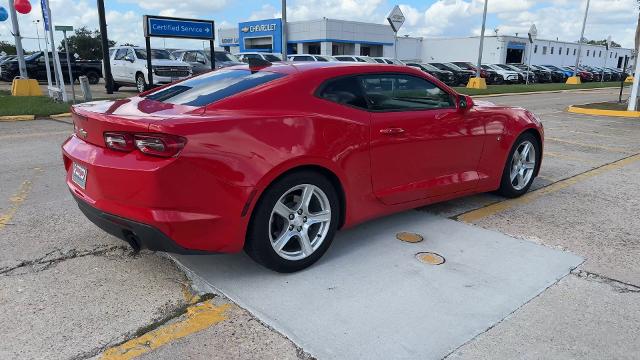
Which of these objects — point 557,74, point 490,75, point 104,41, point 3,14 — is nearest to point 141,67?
point 104,41

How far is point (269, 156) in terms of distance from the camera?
3092 mm

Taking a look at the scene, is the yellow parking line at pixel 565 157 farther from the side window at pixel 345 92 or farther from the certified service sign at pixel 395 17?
the certified service sign at pixel 395 17

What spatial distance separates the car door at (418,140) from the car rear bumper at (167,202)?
4.19 feet

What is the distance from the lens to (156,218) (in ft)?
9.45

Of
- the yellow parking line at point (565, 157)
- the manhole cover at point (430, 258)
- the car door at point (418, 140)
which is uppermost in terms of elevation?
the car door at point (418, 140)

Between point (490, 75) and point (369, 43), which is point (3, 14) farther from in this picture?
point (369, 43)

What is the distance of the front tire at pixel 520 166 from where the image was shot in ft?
17.0

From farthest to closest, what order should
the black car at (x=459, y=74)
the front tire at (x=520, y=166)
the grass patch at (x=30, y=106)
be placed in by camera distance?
the black car at (x=459, y=74), the grass patch at (x=30, y=106), the front tire at (x=520, y=166)

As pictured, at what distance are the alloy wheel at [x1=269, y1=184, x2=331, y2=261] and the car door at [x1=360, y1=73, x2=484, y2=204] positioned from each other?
0.54 m

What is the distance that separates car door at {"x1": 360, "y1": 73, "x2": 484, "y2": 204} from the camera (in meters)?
3.85

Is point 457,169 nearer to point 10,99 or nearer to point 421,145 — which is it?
point 421,145

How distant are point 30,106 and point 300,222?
12.6 meters

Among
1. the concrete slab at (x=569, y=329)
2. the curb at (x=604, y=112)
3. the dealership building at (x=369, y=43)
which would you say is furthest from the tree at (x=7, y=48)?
the concrete slab at (x=569, y=329)

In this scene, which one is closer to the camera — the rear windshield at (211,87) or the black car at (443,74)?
the rear windshield at (211,87)
